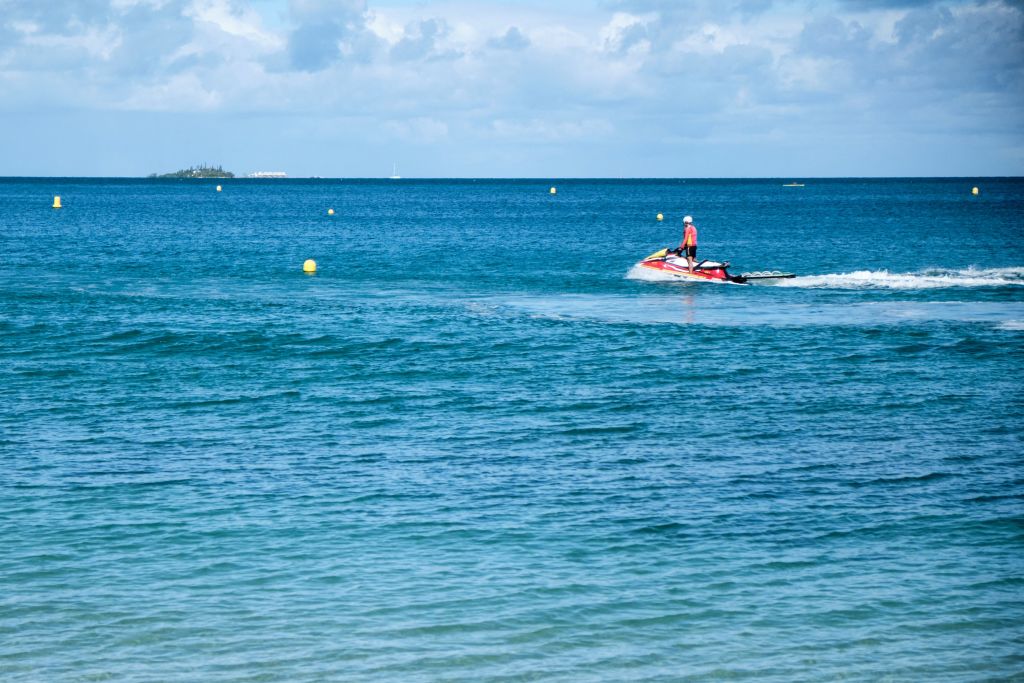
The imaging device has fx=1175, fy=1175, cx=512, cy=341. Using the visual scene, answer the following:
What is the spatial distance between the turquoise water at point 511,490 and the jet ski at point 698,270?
292 inches

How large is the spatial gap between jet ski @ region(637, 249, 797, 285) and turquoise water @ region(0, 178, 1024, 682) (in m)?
7.41

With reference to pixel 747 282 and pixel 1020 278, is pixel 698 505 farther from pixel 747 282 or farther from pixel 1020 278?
pixel 1020 278

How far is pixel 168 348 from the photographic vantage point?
36656 mm

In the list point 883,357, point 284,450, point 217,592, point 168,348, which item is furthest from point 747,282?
point 217,592

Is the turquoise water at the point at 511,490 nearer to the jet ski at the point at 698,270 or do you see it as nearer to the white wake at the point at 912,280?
the white wake at the point at 912,280

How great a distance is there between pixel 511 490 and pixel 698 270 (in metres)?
36.9

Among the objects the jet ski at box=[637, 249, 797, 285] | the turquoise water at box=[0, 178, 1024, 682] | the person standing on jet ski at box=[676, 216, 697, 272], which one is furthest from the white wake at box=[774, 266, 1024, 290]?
the turquoise water at box=[0, 178, 1024, 682]

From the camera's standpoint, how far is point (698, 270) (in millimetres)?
55781

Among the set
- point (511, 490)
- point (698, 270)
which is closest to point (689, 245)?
point (698, 270)

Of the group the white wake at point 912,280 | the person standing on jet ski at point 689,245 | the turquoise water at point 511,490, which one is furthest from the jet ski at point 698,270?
the turquoise water at point 511,490

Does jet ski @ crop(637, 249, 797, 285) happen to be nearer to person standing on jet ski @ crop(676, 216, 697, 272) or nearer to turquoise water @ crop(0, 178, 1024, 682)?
person standing on jet ski @ crop(676, 216, 697, 272)

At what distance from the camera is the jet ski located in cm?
5541

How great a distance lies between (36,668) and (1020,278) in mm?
53458

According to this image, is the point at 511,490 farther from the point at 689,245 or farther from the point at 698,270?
the point at 698,270
